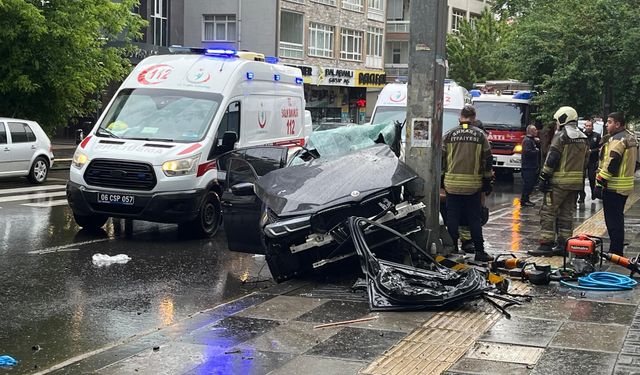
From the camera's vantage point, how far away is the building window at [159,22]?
41.9 m

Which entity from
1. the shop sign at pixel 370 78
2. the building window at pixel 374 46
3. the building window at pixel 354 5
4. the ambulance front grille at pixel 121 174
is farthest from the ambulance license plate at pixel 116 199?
the building window at pixel 374 46

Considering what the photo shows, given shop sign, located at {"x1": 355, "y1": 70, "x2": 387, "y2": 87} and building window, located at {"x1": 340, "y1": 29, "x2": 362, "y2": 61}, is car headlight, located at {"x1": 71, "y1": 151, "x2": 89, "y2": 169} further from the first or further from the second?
shop sign, located at {"x1": 355, "y1": 70, "x2": 387, "y2": 87}

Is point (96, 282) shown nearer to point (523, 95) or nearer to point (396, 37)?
point (523, 95)

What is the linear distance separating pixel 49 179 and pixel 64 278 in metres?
12.8

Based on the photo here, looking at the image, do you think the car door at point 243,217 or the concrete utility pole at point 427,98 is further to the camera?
the concrete utility pole at point 427,98

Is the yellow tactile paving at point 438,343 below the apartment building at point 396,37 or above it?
below

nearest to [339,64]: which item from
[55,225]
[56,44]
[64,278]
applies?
[56,44]

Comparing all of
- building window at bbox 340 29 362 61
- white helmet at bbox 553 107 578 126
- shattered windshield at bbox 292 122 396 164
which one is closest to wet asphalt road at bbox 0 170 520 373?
shattered windshield at bbox 292 122 396 164

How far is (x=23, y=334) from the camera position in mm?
7059

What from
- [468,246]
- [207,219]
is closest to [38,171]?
[207,219]

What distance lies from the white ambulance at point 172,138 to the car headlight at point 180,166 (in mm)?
14

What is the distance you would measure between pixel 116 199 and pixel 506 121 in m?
14.6

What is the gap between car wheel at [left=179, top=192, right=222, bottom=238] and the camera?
39.9 feet

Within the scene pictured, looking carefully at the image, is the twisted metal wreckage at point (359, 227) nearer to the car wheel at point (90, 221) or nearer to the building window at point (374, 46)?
the car wheel at point (90, 221)
